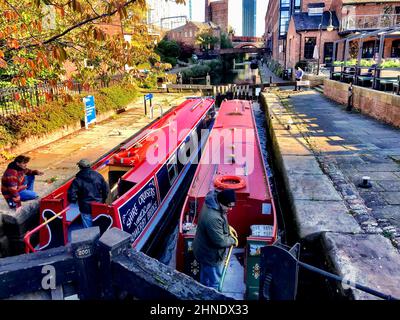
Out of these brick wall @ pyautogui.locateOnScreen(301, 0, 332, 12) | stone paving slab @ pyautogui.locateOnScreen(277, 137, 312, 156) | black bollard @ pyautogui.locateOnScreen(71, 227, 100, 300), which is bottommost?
stone paving slab @ pyautogui.locateOnScreen(277, 137, 312, 156)

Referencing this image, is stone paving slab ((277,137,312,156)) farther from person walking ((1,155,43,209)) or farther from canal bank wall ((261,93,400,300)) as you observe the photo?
person walking ((1,155,43,209))

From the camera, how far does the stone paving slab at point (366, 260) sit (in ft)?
14.5

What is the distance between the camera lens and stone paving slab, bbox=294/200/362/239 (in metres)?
6.02

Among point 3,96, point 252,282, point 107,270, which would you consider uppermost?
point 3,96

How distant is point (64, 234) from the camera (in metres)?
6.36

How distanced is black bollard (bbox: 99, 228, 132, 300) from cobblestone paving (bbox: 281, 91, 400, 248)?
14.7 ft

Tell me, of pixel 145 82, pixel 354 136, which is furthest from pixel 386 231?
pixel 354 136

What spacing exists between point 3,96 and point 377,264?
11734mm

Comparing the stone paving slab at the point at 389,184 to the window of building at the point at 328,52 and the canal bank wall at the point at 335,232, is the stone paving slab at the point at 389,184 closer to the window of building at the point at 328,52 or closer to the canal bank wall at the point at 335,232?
the canal bank wall at the point at 335,232

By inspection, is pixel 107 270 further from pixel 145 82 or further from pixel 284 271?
pixel 145 82

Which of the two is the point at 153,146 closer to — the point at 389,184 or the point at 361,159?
the point at 361,159

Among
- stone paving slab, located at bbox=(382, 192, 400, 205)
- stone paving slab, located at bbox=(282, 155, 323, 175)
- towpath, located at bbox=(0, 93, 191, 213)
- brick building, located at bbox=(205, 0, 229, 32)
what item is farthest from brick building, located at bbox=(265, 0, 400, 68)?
brick building, located at bbox=(205, 0, 229, 32)

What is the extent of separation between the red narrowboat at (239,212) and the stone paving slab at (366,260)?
96cm

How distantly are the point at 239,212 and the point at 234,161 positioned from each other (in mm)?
2225
